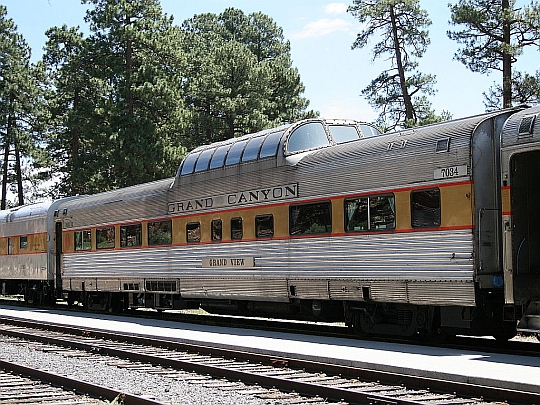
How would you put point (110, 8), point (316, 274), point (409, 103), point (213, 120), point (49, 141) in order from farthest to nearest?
point (49, 141) → point (213, 120) → point (110, 8) → point (409, 103) → point (316, 274)

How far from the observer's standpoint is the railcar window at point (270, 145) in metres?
17.5

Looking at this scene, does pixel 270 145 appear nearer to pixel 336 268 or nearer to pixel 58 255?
pixel 336 268

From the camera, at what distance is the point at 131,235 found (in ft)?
75.2

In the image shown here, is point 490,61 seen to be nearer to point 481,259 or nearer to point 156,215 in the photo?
point 156,215

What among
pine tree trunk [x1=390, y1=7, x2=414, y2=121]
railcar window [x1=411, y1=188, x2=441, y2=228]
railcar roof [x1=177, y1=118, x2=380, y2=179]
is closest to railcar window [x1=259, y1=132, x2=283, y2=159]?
railcar roof [x1=177, y1=118, x2=380, y2=179]

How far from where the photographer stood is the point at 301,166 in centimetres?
1653

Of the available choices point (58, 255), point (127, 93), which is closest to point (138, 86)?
point (127, 93)

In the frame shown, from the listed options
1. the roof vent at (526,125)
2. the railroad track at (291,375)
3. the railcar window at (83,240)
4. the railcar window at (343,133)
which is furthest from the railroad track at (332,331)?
the railcar window at (343,133)

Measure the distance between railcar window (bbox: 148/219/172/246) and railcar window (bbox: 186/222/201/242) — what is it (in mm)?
955

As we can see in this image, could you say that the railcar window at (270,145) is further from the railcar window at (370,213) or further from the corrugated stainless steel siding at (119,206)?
the corrugated stainless steel siding at (119,206)

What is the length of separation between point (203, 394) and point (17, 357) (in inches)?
219

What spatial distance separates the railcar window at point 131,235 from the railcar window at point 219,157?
3.89 meters

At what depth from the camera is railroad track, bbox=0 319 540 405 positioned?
9.14 meters

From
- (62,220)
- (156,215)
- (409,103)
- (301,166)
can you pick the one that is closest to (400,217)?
(301,166)
